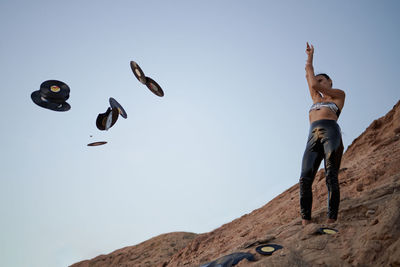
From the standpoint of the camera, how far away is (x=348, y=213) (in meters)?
4.36

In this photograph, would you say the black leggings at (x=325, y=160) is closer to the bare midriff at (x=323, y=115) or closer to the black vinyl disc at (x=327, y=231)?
the bare midriff at (x=323, y=115)

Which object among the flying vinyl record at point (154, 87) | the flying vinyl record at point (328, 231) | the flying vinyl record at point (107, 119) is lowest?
the flying vinyl record at point (328, 231)

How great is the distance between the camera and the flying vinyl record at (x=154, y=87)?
32.3 ft

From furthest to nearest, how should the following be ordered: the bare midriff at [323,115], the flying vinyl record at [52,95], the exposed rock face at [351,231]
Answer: the flying vinyl record at [52,95] → the bare midriff at [323,115] → the exposed rock face at [351,231]

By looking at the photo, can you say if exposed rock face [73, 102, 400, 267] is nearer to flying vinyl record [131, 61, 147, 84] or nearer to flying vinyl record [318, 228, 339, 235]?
flying vinyl record [318, 228, 339, 235]

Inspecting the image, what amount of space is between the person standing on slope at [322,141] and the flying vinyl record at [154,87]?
5994mm

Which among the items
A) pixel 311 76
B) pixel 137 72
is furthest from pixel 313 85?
pixel 137 72

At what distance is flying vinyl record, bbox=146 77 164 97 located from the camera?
9837mm

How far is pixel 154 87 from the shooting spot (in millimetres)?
10016

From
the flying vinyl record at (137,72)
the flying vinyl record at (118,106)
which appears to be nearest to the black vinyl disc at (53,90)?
the flying vinyl record at (118,106)

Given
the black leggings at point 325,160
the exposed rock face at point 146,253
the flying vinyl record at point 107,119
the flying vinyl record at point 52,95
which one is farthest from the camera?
the exposed rock face at point 146,253

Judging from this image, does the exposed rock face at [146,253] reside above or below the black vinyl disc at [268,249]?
above

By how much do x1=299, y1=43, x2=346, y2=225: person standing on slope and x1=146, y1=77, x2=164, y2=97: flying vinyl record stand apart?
5994mm

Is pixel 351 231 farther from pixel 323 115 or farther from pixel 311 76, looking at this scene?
pixel 311 76
